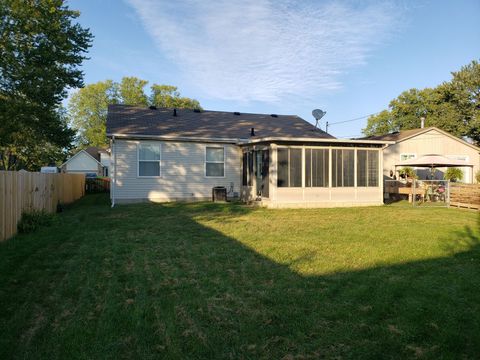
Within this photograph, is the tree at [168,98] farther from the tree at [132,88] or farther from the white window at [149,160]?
the white window at [149,160]

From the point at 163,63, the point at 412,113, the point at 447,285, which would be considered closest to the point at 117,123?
the point at 163,63

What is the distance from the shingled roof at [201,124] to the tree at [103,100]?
116ft

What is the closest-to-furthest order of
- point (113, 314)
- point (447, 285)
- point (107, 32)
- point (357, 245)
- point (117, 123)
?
point (113, 314) → point (447, 285) → point (357, 245) → point (117, 123) → point (107, 32)

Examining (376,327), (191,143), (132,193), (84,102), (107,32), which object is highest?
(84,102)

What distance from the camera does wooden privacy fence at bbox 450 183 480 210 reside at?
14008 mm

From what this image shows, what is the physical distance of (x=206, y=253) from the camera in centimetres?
637

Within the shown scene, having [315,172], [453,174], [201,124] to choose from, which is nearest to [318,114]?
[201,124]

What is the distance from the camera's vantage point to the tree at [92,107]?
5928 centimetres

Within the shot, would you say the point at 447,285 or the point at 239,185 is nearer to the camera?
the point at 447,285

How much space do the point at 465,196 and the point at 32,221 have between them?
1584cm

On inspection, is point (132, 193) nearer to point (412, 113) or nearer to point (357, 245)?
point (357, 245)

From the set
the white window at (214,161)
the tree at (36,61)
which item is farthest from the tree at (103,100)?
the white window at (214,161)

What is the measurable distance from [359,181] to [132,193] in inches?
396

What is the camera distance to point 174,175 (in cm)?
1611
